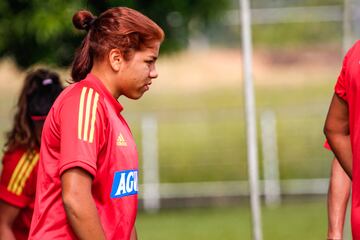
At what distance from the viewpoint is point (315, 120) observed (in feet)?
71.8

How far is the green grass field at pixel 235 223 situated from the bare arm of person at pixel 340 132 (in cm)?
899

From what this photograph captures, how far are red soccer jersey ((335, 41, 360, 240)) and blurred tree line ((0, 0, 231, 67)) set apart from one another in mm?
4775

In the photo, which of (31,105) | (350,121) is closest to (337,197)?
(350,121)

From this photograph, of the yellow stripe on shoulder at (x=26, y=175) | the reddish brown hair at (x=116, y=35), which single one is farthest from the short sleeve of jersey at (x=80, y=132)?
the yellow stripe on shoulder at (x=26, y=175)

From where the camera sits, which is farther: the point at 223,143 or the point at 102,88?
the point at 223,143

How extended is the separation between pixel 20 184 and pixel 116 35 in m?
1.53

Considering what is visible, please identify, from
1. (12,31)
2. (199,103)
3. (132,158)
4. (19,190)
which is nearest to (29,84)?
(19,190)

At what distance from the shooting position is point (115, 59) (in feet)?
15.4

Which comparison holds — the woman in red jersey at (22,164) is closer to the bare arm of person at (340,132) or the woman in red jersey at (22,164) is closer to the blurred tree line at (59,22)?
the bare arm of person at (340,132)

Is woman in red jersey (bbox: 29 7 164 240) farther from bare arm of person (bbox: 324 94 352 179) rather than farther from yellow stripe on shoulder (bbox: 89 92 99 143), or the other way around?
bare arm of person (bbox: 324 94 352 179)

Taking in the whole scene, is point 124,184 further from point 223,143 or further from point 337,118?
point 223,143

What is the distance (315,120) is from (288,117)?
885mm

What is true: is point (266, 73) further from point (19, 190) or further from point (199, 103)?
point (19, 190)

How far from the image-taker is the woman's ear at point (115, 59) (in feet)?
15.4
